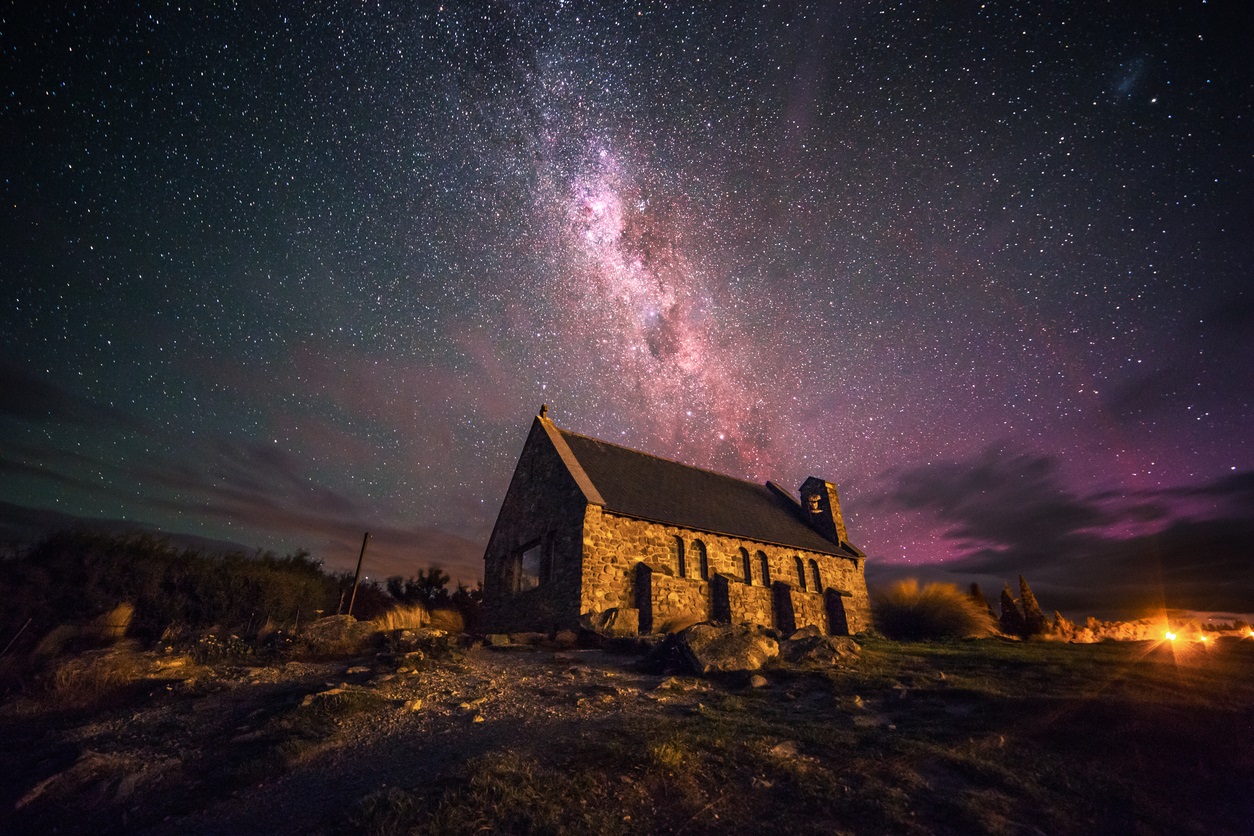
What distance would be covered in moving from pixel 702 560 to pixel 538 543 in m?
6.75

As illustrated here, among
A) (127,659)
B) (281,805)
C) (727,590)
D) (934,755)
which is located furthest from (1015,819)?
(727,590)

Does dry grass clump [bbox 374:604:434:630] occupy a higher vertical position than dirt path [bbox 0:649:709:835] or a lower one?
higher

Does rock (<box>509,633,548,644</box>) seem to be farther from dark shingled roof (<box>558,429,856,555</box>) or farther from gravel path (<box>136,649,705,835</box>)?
dark shingled roof (<box>558,429,856,555</box>)

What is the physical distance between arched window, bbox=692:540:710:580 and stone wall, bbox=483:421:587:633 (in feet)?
17.9

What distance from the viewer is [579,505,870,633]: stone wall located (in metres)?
17.5

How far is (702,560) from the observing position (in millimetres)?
20453

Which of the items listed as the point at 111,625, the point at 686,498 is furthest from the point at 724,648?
the point at 686,498

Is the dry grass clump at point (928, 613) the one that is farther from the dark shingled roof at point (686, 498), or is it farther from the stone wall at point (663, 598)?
the stone wall at point (663, 598)

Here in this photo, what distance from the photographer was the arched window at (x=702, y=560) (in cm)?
2023

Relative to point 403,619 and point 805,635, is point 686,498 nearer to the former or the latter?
point 805,635

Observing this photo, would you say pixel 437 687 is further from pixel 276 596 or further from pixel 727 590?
pixel 727 590

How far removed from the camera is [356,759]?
17.9 feet

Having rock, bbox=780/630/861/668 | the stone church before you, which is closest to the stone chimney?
the stone church

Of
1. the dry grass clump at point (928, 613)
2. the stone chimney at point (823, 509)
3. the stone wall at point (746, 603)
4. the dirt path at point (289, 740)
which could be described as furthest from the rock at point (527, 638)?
the stone chimney at point (823, 509)
